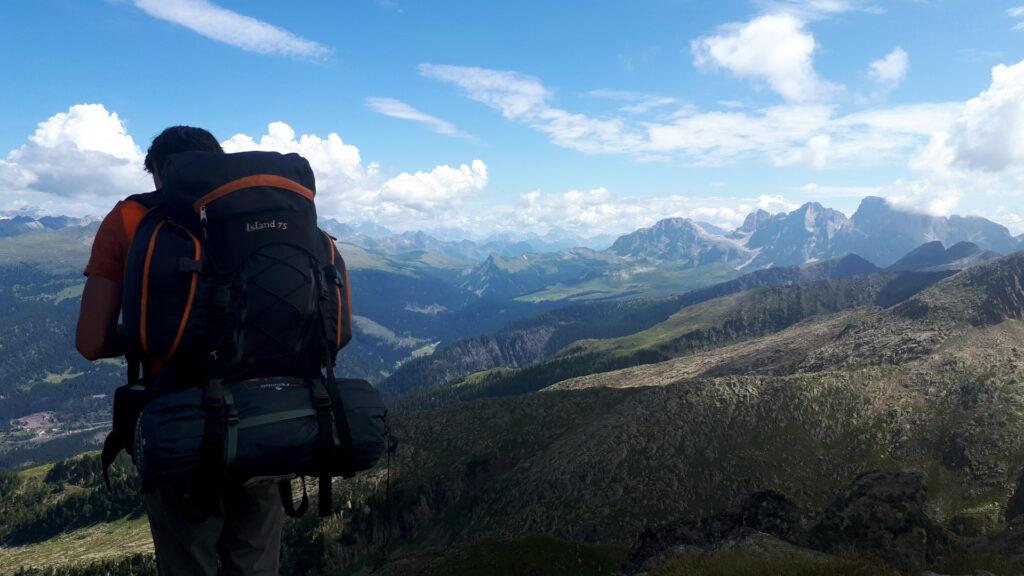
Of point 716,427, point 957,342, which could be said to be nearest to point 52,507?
point 716,427

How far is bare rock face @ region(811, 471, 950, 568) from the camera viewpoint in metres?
37.2

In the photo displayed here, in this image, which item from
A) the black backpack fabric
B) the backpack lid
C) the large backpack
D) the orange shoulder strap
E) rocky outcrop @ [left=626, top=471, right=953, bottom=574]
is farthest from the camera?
rocky outcrop @ [left=626, top=471, right=953, bottom=574]

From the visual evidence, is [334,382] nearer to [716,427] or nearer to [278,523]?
[278,523]

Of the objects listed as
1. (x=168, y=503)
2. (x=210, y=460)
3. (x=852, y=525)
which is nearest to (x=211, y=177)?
(x=210, y=460)

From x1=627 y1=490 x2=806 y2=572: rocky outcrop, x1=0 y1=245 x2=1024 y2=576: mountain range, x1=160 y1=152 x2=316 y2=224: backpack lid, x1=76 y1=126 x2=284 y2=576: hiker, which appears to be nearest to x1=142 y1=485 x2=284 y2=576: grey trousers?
x1=76 y1=126 x2=284 y2=576: hiker

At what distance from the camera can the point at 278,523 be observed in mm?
8094

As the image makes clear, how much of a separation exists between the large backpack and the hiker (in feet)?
1.45

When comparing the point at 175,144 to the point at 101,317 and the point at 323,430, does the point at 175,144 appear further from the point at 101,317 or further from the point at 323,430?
the point at 323,430

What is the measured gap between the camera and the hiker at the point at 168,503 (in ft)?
23.2

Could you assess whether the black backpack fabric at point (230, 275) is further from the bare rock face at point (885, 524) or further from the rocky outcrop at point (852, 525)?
the bare rock face at point (885, 524)

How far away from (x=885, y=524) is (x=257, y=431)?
47168 mm

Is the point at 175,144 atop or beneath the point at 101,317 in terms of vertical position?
atop

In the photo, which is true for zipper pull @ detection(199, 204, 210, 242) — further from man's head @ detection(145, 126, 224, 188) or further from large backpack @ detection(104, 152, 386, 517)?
man's head @ detection(145, 126, 224, 188)

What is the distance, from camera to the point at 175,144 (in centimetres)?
852
